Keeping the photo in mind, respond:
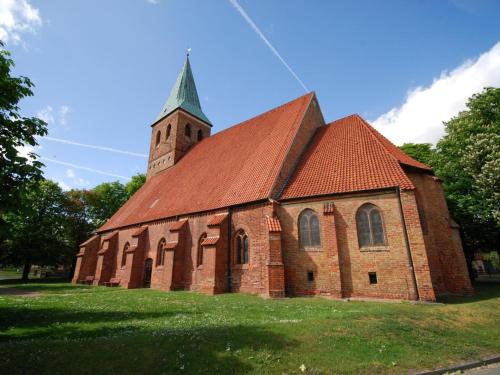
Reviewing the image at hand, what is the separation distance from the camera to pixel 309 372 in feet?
15.7

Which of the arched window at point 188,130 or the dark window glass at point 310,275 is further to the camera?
the arched window at point 188,130

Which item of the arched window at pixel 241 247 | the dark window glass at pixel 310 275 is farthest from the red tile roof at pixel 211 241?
the dark window glass at pixel 310 275

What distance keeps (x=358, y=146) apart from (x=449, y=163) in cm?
830

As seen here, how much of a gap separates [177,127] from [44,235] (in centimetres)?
1969

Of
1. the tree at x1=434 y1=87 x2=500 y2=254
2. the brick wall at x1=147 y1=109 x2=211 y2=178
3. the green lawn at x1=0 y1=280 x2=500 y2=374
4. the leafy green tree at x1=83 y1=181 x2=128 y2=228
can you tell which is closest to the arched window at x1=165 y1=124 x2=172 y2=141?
the brick wall at x1=147 y1=109 x2=211 y2=178

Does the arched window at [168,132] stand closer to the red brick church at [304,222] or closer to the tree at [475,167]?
the red brick church at [304,222]

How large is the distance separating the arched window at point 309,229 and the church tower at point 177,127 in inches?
724

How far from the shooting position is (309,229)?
45.6 ft

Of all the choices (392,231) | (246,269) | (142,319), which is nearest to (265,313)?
(142,319)

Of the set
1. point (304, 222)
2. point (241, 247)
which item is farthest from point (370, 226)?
point (241, 247)

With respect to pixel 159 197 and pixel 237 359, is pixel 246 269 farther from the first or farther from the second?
pixel 159 197

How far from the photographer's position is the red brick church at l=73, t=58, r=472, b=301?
12.1 m

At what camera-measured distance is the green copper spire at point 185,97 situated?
31.0 metres

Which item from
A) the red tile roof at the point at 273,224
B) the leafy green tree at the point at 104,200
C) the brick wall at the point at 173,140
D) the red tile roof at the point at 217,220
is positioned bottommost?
the red tile roof at the point at 273,224
